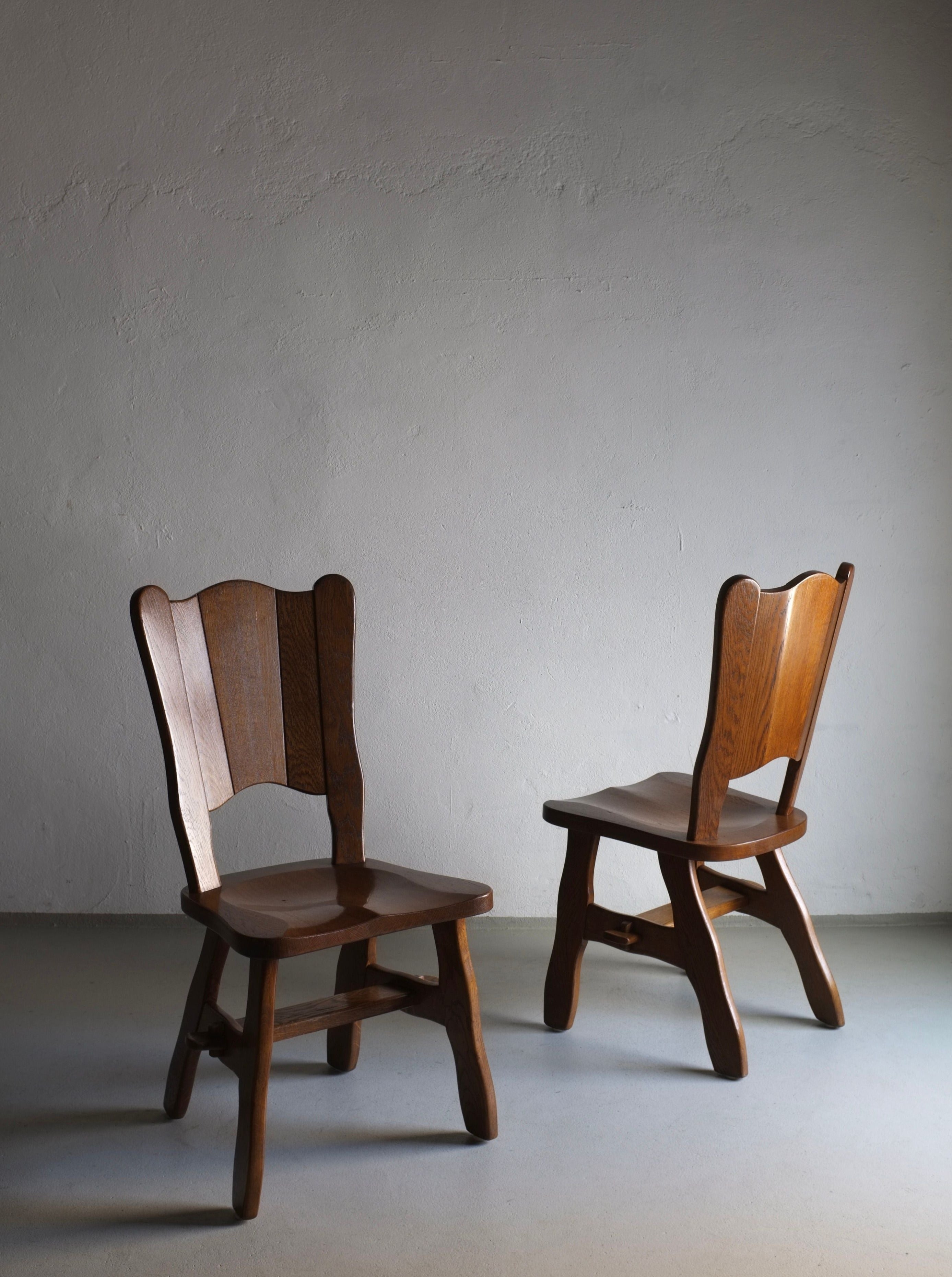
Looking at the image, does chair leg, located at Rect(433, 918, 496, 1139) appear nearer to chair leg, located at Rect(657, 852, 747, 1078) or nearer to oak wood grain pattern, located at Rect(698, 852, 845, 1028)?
chair leg, located at Rect(657, 852, 747, 1078)

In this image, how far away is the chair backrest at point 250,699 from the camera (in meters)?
1.94

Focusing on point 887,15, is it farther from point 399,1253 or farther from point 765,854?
point 399,1253

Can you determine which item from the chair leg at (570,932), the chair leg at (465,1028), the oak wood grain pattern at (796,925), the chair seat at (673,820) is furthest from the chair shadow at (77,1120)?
the oak wood grain pattern at (796,925)

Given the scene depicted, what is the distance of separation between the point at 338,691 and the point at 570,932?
0.77 metres

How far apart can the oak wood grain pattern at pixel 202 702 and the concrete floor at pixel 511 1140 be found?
2.06ft

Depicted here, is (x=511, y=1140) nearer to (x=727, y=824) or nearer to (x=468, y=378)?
(x=727, y=824)

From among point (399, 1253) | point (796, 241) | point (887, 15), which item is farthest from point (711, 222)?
point (399, 1253)

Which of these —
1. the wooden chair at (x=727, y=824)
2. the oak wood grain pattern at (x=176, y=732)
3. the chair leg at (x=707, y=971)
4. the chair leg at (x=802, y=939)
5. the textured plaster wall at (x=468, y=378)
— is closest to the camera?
the oak wood grain pattern at (x=176, y=732)

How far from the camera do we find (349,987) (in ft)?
7.25

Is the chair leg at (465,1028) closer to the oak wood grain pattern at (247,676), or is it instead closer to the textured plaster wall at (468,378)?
the oak wood grain pattern at (247,676)

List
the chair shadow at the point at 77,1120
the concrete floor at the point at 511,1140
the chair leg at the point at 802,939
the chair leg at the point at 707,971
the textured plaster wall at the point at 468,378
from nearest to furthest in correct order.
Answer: the concrete floor at the point at 511,1140 < the chair shadow at the point at 77,1120 < the chair leg at the point at 707,971 < the chair leg at the point at 802,939 < the textured plaster wall at the point at 468,378

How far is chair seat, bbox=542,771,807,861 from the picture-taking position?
2166 millimetres

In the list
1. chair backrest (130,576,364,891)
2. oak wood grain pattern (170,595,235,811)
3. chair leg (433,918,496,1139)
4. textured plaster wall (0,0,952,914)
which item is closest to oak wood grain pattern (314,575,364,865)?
chair backrest (130,576,364,891)

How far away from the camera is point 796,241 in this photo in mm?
3031
